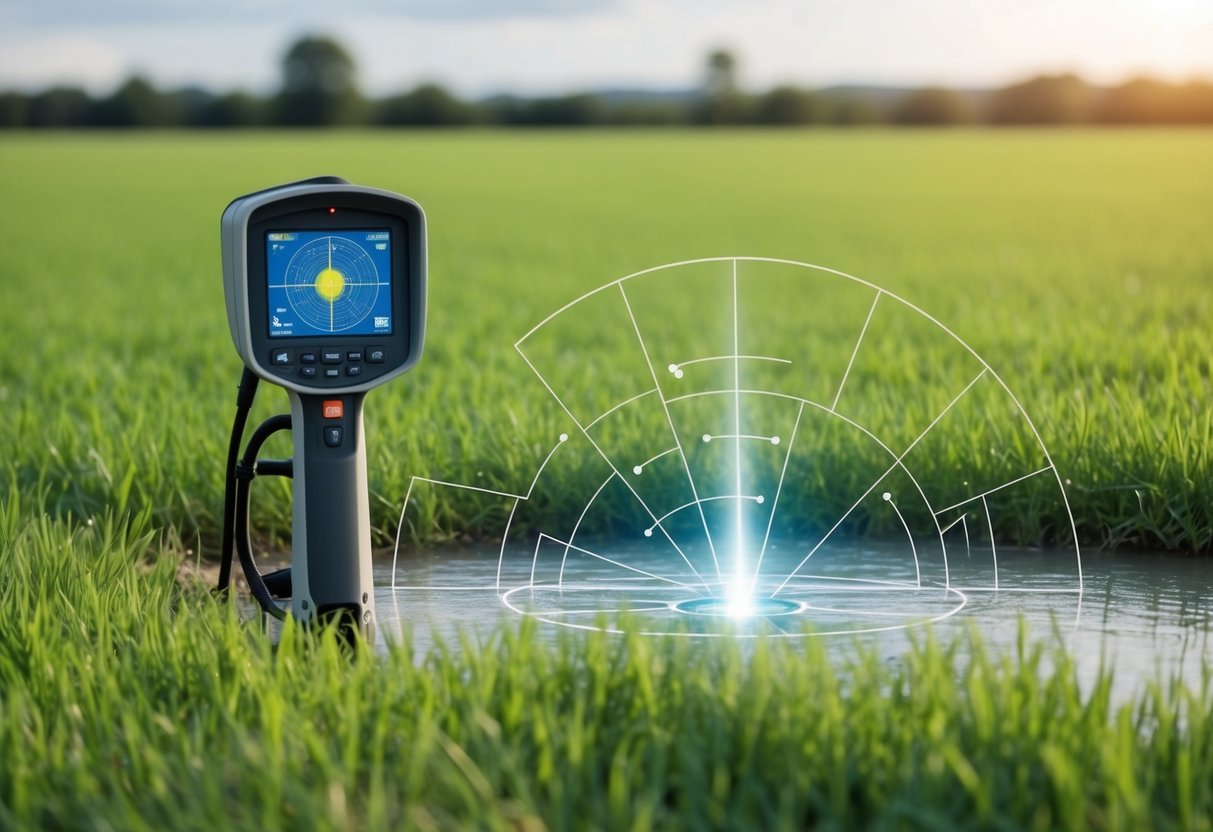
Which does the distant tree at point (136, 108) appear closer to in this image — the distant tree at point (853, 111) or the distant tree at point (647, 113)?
the distant tree at point (647, 113)

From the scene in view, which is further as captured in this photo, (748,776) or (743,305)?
(743,305)

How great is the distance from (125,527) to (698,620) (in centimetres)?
Result: 189

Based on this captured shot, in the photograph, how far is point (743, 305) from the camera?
496 inches

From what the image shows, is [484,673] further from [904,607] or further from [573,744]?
[904,607]

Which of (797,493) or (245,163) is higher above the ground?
(245,163)

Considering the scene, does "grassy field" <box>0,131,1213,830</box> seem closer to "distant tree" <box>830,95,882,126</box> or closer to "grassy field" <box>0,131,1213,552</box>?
"grassy field" <box>0,131,1213,552</box>

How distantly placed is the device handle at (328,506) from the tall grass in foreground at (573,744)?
1.40 ft

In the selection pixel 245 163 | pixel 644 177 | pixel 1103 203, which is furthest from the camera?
pixel 245 163

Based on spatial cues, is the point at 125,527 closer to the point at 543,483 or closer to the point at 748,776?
the point at 543,483

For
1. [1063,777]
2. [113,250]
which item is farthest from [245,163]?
[1063,777]

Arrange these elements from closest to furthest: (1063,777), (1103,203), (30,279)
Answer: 1. (1063,777)
2. (30,279)
3. (1103,203)
